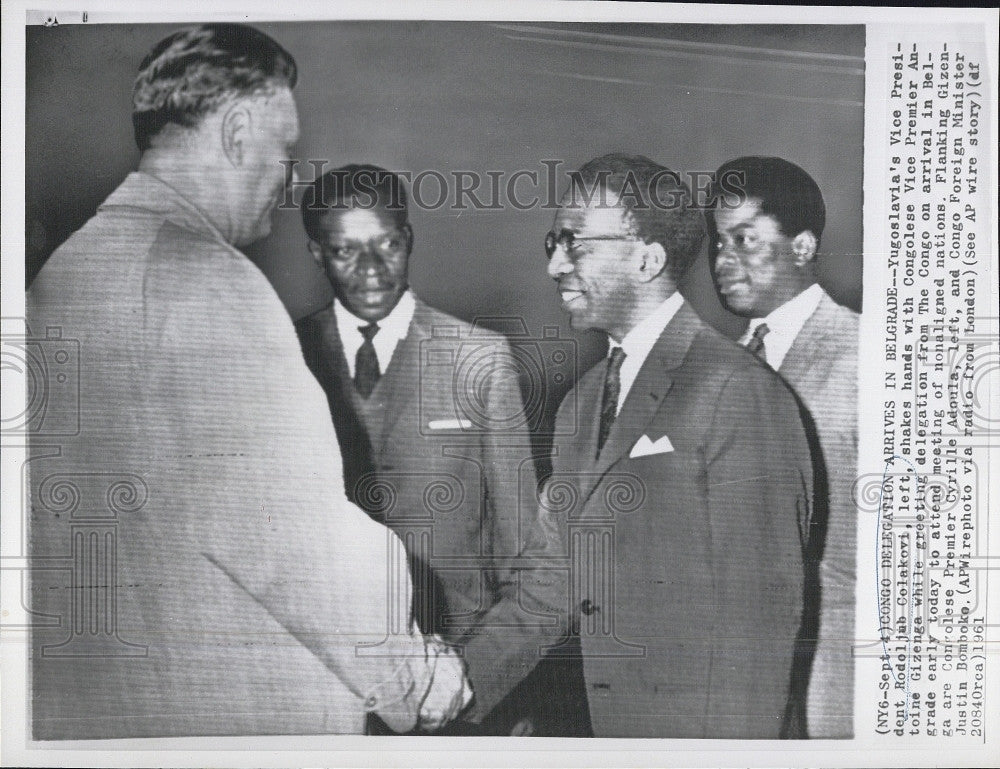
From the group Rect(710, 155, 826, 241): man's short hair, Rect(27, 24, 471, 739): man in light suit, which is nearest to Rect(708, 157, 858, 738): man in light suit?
Rect(710, 155, 826, 241): man's short hair

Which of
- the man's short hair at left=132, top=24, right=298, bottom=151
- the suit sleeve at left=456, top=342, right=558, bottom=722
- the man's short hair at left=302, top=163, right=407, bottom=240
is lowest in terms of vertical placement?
the suit sleeve at left=456, top=342, right=558, bottom=722

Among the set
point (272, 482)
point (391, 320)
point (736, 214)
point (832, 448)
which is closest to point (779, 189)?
point (736, 214)

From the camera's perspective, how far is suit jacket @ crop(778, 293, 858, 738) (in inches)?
49.2

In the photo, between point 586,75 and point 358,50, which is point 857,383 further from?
point 358,50

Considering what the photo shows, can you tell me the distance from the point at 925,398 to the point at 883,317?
15 centimetres

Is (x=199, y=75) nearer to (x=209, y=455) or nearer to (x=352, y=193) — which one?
(x=352, y=193)

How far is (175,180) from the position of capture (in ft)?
4.10

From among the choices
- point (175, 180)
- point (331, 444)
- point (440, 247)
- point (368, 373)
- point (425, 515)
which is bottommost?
point (425, 515)

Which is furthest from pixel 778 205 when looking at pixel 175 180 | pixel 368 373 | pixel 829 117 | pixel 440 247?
pixel 175 180

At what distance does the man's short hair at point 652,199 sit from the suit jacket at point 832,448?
23cm

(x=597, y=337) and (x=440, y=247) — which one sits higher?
(x=440, y=247)

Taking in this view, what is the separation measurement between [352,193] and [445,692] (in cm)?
81

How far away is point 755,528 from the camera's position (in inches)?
48.9

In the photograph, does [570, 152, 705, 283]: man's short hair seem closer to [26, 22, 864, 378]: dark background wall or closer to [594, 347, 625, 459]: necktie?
[26, 22, 864, 378]: dark background wall
